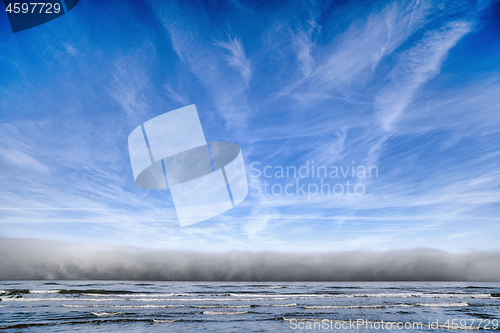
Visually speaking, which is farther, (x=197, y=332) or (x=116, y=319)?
(x=116, y=319)

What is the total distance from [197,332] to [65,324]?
7.93 metres

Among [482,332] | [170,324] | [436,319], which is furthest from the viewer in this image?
[436,319]

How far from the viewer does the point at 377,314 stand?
18219 millimetres

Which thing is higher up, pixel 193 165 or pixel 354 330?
pixel 193 165

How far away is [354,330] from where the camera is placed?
1336cm

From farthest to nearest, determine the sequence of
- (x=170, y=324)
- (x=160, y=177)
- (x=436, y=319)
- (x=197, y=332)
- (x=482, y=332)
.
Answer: (x=160, y=177)
(x=436, y=319)
(x=170, y=324)
(x=482, y=332)
(x=197, y=332)

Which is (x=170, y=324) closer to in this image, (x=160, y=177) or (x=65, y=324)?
(x=65, y=324)

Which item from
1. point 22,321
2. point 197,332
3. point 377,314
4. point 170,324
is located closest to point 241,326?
point 197,332

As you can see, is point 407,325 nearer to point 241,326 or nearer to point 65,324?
point 241,326

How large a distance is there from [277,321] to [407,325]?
25.3 ft

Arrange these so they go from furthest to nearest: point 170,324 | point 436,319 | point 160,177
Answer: point 160,177 → point 436,319 → point 170,324

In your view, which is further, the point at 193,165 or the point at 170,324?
the point at 193,165

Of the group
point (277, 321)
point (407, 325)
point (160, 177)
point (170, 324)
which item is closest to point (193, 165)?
point (160, 177)

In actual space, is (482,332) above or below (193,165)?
below
